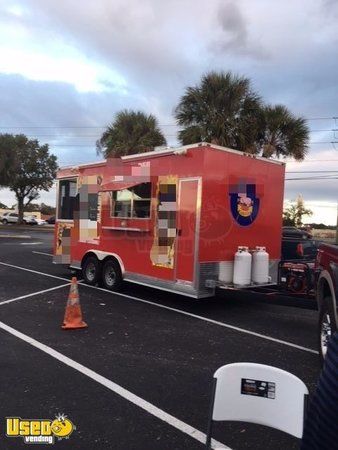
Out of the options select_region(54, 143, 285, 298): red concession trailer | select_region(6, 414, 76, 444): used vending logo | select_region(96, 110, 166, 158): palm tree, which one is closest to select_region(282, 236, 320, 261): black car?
select_region(54, 143, 285, 298): red concession trailer

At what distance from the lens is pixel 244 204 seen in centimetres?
938

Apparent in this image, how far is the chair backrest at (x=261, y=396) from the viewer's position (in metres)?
2.55

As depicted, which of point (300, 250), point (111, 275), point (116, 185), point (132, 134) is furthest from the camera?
point (132, 134)

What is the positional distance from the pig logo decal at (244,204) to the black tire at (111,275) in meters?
2.96

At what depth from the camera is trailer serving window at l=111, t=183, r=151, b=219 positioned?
31.8 ft

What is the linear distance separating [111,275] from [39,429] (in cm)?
683

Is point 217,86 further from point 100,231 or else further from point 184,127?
point 100,231

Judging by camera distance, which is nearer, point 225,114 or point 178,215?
point 178,215

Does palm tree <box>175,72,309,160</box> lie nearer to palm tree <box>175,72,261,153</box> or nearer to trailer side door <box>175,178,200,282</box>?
palm tree <box>175,72,261,153</box>

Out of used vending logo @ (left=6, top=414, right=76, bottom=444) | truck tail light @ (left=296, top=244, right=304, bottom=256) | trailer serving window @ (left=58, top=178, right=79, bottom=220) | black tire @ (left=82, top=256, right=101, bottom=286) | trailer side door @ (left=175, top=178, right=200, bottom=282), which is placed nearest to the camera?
used vending logo @ (left=6, top=414, right=76, bottom=444)

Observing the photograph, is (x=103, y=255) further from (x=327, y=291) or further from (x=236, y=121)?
(x=236, y=121)

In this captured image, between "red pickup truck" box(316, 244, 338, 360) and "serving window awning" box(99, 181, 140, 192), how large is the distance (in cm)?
480

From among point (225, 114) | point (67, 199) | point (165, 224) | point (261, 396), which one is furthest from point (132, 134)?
point (261, 396)

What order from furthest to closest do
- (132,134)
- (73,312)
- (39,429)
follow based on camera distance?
(132,134)
(73,312)
(39,429)
